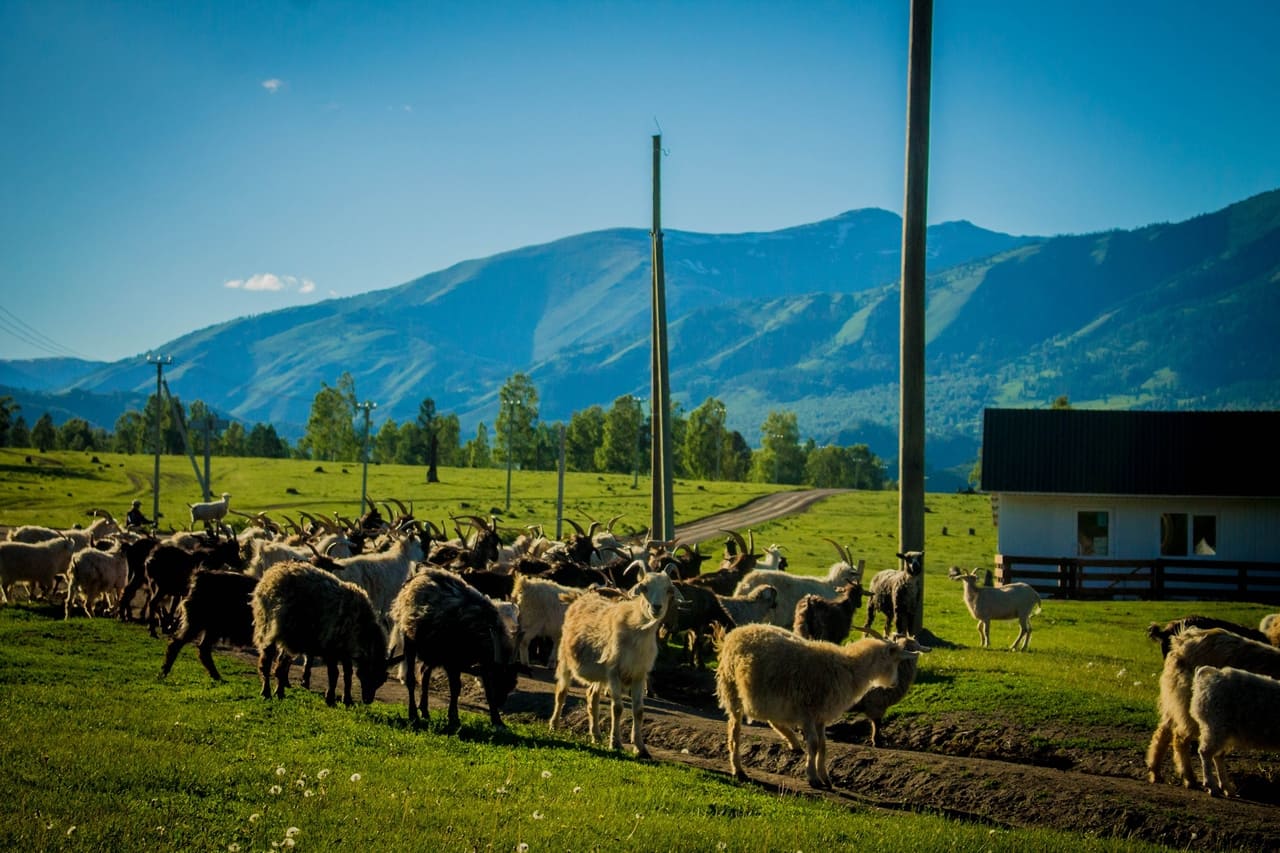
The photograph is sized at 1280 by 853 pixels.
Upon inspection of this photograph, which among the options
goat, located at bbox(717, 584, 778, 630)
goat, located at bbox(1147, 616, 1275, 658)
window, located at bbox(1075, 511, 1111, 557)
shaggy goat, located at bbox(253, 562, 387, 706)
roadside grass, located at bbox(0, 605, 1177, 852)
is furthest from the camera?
window, located at bbox(1075, 511, 1111, 557)

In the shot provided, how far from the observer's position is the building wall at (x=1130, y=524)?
126 ft

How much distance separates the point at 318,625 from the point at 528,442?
10356 centimetres

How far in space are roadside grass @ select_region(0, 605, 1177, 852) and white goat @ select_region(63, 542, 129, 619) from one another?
912 centimetres

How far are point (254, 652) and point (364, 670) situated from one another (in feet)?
19.6

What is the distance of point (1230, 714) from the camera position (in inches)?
464

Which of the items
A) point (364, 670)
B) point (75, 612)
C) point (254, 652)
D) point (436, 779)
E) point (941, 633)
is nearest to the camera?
point (436, 779)

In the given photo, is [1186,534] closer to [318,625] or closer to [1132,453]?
[1132,453]

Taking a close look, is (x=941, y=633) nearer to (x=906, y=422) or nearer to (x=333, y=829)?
(x=906, y=422)

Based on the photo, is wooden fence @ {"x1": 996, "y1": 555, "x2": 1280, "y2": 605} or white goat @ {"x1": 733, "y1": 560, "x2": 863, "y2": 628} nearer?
white goat @ {"x1": 733, "y1": 560, "x2": 863, "y2": 628}

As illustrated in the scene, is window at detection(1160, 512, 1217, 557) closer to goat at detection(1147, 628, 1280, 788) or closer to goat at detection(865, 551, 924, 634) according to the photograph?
goat at detection(865, 551, 924, 634)

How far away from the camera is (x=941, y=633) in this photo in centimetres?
2500

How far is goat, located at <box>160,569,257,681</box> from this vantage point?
15.0 meters

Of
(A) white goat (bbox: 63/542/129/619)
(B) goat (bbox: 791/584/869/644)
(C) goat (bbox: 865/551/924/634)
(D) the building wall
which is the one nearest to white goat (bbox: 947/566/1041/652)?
(C) goat (bbox: 865/551/924/634)

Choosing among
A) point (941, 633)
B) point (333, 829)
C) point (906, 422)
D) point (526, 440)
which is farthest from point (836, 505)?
point (333, 829)
